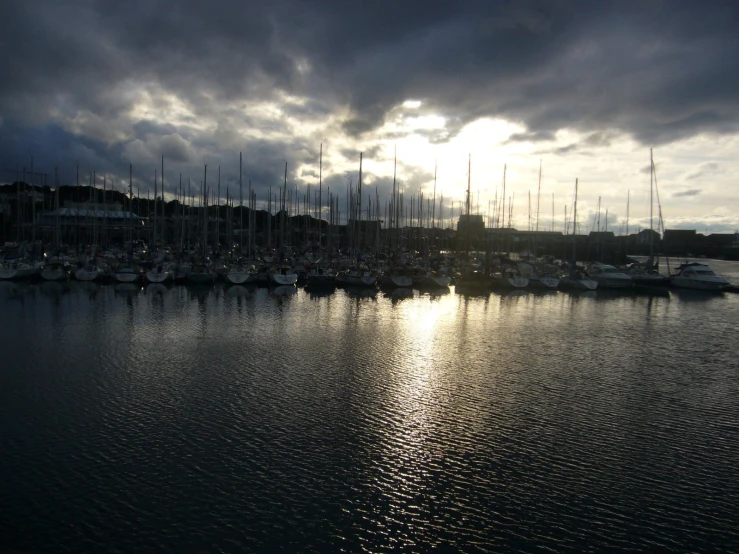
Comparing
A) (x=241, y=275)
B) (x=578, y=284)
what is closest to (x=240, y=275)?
(x=241, y=275)

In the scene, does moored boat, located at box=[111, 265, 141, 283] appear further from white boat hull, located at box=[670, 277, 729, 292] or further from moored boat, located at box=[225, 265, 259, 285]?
white boat hull, located at box=[670, 277, 729, 292]

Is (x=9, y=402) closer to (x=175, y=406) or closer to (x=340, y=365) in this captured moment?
(x=175, y=406)

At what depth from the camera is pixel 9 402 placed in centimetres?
2078

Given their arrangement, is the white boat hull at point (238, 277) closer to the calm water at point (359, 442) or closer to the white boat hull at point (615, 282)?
the calm water at point (359, 442)

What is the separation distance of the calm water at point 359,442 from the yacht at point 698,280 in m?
48.2

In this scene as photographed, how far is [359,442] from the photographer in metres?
17.9

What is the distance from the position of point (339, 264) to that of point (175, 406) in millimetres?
58605

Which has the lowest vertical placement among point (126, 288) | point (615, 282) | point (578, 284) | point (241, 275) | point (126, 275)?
point (126, 288)

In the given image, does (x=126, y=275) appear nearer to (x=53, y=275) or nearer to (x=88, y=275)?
(x=88, y=275)

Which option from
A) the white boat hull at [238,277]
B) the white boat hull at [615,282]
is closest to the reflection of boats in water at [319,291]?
the white boat hull at [238,277]

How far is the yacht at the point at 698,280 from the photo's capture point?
251 ft

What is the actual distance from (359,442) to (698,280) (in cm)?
7745

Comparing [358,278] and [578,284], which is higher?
[358,278]

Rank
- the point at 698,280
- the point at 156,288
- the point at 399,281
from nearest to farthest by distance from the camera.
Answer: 1. the point at 156,288
2. the point at 399,281
3. the point at 698,280
